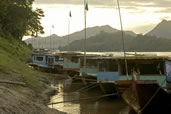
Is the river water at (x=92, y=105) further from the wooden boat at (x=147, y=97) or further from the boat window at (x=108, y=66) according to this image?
the wooden boat at (x=147, y=97)

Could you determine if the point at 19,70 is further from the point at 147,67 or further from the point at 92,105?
the point at 147,67

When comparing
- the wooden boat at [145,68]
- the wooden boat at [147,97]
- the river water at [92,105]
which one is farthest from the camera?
the wooden boat at [145,68]

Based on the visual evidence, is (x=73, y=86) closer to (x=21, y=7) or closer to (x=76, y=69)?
(x=76, y=69)

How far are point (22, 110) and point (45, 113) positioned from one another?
1604 millimetres

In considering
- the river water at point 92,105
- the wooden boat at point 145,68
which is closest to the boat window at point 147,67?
the wooden boat at point 145,68

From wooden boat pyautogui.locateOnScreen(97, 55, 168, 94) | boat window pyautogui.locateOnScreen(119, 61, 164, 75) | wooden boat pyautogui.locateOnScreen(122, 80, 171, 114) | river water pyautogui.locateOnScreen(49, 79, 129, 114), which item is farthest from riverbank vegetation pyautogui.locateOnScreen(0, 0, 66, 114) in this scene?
boat window pyautogui.locateOnScreen(119, 61, 164, 75)

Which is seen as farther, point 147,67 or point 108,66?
point 108,66

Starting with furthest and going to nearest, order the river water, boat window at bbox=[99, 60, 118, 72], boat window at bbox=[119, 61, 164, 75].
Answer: boat window at bbox=[99, 60, 118, 72], boat window at bbox=[119, 61, 164, 75], the river water

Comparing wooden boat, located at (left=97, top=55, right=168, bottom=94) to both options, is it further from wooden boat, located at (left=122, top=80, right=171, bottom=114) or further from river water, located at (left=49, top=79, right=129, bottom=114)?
wooden boat, located at (left=122, top=80, right=171, bottom=114)

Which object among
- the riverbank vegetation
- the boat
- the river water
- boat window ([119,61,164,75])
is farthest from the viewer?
the boat

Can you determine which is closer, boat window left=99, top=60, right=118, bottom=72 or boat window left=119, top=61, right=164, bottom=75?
boat window left=119, top=61, right=164, bottom=75

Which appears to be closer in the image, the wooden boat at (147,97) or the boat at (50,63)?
the wooden boat at (147,97)

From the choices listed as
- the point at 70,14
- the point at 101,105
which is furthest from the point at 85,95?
the point at 70,14

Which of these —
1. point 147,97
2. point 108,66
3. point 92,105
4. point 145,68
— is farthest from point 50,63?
point 147,97
